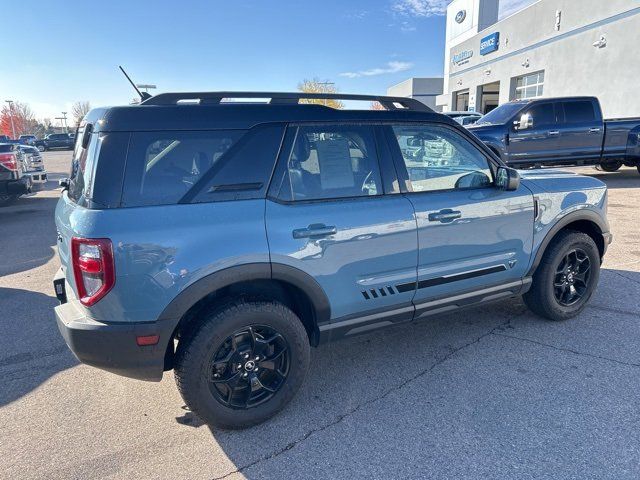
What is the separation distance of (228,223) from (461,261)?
5.97 feet

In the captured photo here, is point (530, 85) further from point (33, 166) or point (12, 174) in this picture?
point (12, 174)

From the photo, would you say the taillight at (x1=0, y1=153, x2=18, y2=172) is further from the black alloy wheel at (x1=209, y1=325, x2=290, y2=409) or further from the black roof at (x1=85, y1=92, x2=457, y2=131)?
the black alloy wheel at (x1=209, y1=325, x2=290, y2=409)

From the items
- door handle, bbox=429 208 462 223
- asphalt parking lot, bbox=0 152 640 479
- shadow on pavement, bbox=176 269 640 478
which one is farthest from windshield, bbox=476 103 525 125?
door handle, bbox=429 208 462 223

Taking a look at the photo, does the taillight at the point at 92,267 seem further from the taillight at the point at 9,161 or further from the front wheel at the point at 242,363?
the taillight at the point at 9,161

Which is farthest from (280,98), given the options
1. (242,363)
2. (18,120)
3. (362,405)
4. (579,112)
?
(18,120)

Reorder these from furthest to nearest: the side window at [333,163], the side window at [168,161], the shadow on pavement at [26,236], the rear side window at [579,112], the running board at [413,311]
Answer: the rear side window at [579,112] < the shadow on pavement at [26,236] < the running board at [413,311] < the side window at [333,163] < the side window at [168,161]

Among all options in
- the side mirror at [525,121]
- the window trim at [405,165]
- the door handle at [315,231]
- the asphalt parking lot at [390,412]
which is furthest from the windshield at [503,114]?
the door handle at [315,231]

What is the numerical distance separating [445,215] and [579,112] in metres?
10.4

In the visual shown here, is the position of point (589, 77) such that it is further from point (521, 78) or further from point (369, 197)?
point (369, 197)

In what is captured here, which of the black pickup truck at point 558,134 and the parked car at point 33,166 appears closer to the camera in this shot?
the black pickup truck at point 558,134

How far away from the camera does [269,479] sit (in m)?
2.32

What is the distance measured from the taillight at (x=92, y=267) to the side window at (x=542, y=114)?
11192mm

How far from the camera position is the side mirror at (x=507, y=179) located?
3.38 m

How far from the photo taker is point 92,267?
2.28 metres
